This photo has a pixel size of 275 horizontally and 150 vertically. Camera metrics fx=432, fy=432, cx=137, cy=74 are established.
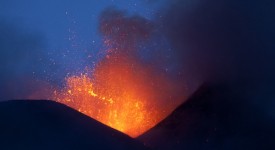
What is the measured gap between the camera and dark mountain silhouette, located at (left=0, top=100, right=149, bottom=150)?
2055cm

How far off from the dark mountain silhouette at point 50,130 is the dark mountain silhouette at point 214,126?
6.83m

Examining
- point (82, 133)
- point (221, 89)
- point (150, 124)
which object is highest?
point (82, 133)

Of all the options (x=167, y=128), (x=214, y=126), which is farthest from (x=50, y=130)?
(x=214, y=126)

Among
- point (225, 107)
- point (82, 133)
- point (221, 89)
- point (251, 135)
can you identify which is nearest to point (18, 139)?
point (82, 133)

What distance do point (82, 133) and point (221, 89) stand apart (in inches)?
738

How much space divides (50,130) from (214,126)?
47.6 feet

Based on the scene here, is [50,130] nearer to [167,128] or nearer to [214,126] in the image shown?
[167,128]

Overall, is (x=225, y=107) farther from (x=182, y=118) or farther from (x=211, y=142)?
(x=211, y=142)

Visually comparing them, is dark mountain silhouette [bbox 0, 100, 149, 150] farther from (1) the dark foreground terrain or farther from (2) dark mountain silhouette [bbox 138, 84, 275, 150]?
(2) dark mountain silhouette [bbox 138, 84, 275, 150]

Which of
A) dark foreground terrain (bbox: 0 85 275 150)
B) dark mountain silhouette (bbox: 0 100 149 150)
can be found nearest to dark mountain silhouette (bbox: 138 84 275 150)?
dark foreground terrain (bbox: 0 85 275 150)

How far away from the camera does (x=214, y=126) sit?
32.3 m

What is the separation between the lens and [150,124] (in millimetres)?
41562

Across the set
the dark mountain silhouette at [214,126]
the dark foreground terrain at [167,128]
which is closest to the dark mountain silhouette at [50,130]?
the dark foreground terrain at [167,128]

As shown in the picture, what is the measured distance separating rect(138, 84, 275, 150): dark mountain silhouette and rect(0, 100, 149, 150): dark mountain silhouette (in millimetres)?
6833
